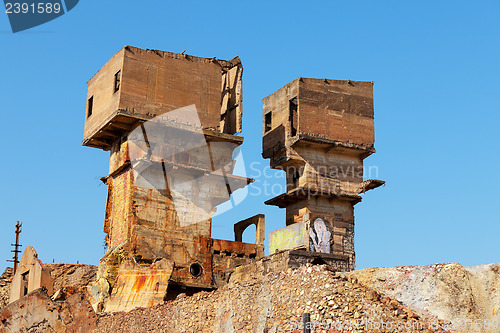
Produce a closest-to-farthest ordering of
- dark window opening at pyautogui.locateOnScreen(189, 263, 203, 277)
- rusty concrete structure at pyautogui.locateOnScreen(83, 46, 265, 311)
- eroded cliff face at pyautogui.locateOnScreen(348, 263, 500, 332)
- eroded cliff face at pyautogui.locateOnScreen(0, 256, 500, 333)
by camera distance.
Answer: eroded cliff face at pyautogui.locateOnScreen(0, 256, 500, 333) → eroded cliff face at pyautogui.locateOnScreen(348, 263, 500, 332) → rusty concrete structure at pyautogui.locateOnScreen(83, 46, 265, 311) → dark window opening at pyautogui.locateOnScreen(189, 263, 203, 277)

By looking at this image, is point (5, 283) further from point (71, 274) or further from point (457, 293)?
point (457, 293)

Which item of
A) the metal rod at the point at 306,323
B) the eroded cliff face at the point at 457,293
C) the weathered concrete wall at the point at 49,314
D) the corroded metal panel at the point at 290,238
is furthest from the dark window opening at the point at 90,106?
the metal rod at the point at 306,323

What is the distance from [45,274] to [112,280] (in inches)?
96.9

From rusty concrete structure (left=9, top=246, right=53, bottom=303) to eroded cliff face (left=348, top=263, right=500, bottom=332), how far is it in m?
14.8

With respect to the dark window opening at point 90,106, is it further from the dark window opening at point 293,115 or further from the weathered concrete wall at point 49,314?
the weathered concrete wall at point 49,314

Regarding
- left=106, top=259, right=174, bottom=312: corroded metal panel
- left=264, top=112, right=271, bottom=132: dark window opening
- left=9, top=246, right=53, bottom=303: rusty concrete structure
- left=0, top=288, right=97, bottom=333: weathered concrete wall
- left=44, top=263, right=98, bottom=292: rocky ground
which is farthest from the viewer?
left=264, top=112, right=271, bottom=132: dark window opening

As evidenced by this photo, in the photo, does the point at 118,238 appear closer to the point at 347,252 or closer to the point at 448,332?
the point at 347,252

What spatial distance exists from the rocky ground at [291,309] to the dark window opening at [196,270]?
28.1ft

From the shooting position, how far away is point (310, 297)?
486 inches

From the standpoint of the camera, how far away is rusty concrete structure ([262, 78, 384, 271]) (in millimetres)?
28203

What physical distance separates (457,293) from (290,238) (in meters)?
15.3

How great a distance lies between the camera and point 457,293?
12.8m

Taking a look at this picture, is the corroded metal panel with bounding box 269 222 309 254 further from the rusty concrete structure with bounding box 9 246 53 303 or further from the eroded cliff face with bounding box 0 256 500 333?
the eroded cliff face with bounding box 0 256 500 333

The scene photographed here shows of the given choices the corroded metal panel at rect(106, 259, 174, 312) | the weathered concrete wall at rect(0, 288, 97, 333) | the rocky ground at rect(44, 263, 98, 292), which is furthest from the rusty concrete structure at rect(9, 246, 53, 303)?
the rocky ground at rect(44, 263, 98, 292)
